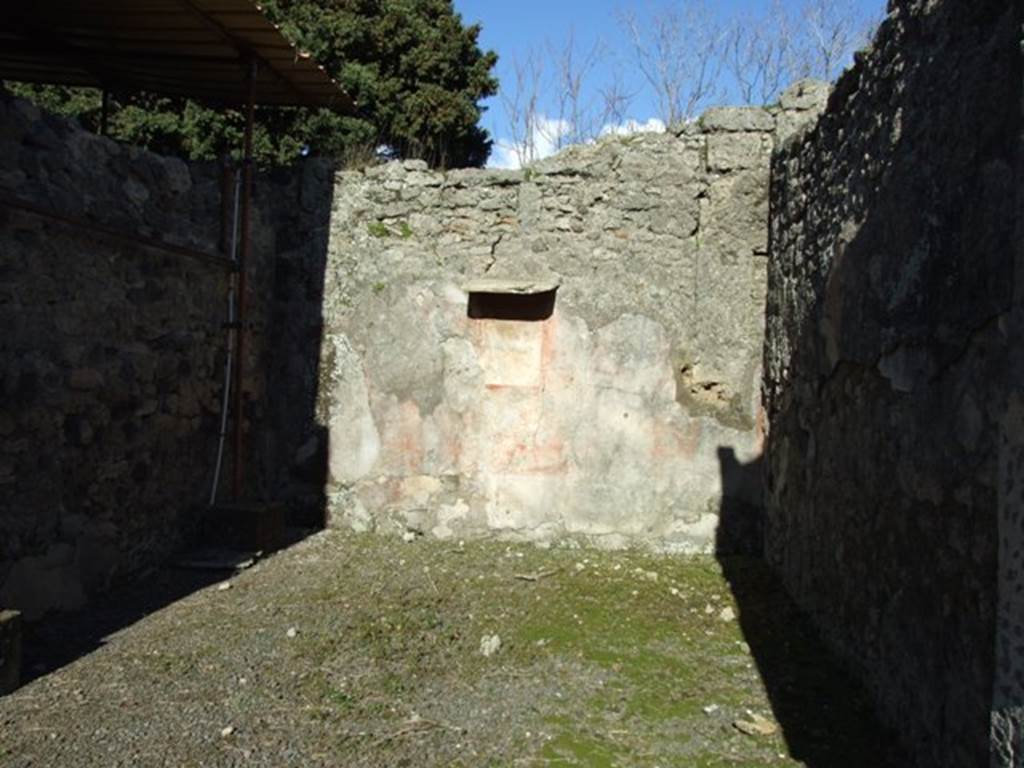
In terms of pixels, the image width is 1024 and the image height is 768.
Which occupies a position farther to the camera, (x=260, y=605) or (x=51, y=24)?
(x=51, y=24)

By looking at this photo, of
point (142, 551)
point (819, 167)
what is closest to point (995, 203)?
point (819, 167)

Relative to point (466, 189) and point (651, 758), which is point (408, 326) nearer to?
point (466, 189)

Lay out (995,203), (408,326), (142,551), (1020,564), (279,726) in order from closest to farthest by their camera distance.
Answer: (1020,564), (995,203), (279,726), (142,551), (408,326)

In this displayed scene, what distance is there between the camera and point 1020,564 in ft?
6.05

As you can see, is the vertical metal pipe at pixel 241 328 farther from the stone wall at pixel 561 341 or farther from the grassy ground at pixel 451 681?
the grassy ground at pixel 451 681

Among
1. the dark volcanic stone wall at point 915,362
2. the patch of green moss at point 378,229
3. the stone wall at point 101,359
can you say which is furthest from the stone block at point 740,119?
the stone wall at point 101,359

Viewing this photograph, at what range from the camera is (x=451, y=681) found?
346 centimetres

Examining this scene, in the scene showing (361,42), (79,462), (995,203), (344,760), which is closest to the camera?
(995,203)

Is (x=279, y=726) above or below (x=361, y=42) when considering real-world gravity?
below

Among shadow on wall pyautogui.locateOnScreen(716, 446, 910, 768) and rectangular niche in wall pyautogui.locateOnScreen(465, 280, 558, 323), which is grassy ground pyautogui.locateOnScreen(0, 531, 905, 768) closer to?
shadow on wall pyautogui.locateOnScreen(716, 446, 910, 768)

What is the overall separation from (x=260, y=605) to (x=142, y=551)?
3.01 feet

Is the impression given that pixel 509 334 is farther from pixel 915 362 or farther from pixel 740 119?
pixel 915 362

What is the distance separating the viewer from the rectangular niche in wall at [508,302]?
5.77 meters

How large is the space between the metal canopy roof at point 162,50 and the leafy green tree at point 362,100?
6.19 m
